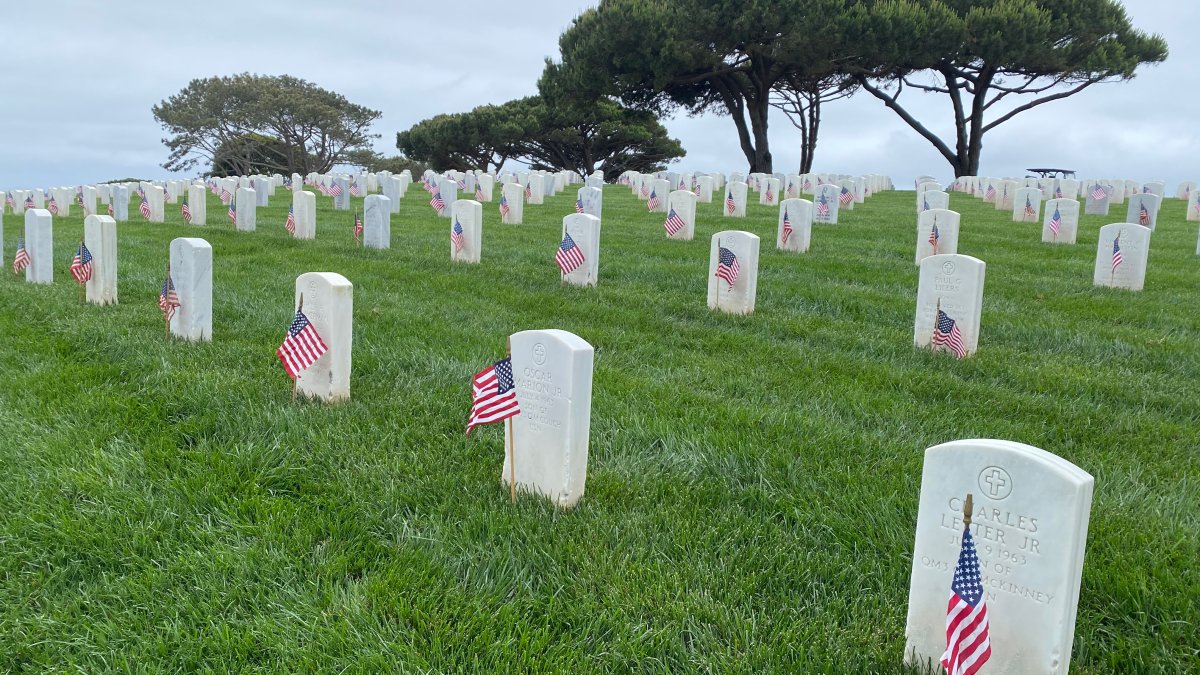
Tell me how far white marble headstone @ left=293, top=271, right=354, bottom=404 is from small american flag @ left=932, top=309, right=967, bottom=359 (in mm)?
4180

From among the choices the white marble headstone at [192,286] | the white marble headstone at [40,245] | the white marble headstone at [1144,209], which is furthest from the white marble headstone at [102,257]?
the white marble headstone at [1144,209]

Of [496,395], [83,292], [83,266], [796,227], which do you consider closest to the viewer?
[496,395]

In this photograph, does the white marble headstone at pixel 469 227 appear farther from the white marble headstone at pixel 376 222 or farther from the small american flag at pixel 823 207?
the small american flag at pixel 823 207

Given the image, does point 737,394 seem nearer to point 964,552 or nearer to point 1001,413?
point 1001,413

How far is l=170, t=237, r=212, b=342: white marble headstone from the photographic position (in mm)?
6262

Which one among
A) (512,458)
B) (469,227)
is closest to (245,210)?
(469,227)

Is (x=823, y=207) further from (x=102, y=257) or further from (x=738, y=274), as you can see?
(x=102, y=257)

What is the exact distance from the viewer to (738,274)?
307 inches

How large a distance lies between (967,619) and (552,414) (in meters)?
1.81

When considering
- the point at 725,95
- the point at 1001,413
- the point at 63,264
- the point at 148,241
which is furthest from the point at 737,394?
the point at 725,95

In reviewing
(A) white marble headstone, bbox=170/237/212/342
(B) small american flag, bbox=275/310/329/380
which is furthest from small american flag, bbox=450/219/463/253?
(B) small american flag, bbox=275/310/329/380

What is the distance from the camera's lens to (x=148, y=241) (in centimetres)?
1332

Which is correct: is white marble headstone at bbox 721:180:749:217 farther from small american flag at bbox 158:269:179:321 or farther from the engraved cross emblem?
the engraved cross emblem

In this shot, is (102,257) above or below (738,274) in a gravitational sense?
below
